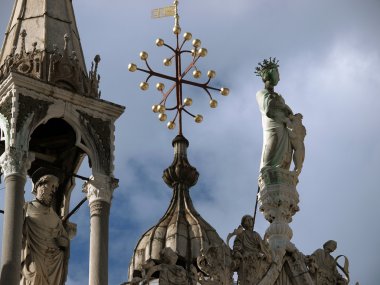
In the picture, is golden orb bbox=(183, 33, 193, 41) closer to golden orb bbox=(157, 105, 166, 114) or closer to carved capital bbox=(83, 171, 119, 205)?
golden orb bbox=(157, 105, 166, 114)

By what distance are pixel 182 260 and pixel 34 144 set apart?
169 inches

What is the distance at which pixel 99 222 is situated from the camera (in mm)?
38562

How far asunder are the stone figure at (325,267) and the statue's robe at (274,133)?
1857mm

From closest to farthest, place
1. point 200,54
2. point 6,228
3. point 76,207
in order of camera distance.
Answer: point 6,228 < point 76,207 < point 200,54

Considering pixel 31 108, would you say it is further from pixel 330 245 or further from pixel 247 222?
pixel 330 245

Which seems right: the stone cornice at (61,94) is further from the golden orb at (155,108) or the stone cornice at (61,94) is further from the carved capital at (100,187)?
the golden orb at (155,108)

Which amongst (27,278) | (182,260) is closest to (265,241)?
(182,260)

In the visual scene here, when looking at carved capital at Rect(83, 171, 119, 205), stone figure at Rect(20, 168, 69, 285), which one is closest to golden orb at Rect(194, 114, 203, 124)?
carved capital at Rect(83, 171, 119, 205)

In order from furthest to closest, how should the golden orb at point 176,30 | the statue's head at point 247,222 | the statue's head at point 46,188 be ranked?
1. the golden orb at point 176,30
2. the statue's head at point 247,222
3. the statue's head at point 46,188

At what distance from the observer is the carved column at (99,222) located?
37906mm

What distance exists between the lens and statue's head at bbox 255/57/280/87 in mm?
43094

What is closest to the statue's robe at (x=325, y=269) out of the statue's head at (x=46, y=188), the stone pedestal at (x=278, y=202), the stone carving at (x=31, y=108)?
the stone pedestal at (x=278, y=202)

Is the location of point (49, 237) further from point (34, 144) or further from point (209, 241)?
point (209, 241)

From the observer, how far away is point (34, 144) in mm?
40688
